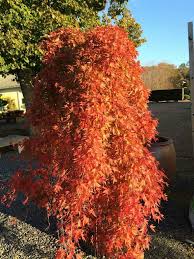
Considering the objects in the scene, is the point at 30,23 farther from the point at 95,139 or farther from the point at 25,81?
the point at 95,139

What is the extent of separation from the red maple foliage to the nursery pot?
8.28ft

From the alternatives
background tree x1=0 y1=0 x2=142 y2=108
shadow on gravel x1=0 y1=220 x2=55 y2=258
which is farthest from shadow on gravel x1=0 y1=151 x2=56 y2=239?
background tree x1=0 y1=0 x2=142 y2=108

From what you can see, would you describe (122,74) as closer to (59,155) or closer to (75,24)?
(59,155)

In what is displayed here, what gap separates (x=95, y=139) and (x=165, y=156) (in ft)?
11.5

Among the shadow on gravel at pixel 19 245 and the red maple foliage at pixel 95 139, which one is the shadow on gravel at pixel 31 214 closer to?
the shadow on gravel at pixel 19 245

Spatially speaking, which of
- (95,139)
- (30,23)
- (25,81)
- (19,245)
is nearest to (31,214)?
(19,245)

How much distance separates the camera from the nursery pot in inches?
257

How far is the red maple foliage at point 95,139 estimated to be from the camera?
3426mm

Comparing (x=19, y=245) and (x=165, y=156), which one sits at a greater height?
(x=165, y=156)

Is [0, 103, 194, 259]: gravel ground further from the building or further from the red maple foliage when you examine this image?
the building

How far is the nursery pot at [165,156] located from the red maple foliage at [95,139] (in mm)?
2523

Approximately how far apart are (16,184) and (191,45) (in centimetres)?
368

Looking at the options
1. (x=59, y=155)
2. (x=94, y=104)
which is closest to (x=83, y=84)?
(x=94, y=104)

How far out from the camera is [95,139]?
3.34 metres
